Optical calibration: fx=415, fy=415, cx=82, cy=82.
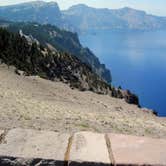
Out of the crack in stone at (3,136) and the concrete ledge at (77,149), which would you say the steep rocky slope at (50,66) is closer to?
the crack in stone at (3,136)

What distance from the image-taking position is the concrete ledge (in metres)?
3.25

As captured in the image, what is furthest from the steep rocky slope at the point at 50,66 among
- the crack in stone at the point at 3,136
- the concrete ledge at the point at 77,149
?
the concrete ledge at the point at 77,149

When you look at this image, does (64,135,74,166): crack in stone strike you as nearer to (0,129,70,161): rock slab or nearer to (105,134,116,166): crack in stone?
(0,129,70,161): rock slab

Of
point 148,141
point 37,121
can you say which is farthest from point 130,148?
point 37,121

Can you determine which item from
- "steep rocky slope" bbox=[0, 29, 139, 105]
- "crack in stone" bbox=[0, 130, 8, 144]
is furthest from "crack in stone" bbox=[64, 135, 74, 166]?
"steep rocky slope" bbox=[0, 29, 139, 105]

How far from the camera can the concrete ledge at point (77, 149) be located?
325cm

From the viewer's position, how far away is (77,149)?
11.4 ft

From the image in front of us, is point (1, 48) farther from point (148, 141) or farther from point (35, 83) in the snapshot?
point (148, 141)

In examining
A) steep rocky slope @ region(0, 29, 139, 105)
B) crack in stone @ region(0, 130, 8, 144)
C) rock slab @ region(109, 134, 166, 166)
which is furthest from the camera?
steep rocky slope @ region(0, 29, 139, 105)

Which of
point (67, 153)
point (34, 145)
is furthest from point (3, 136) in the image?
point (67, 153)

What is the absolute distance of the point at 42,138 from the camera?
366 cm

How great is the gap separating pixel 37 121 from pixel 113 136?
390 inches

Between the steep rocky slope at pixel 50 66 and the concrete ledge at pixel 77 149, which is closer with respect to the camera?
the concrete ledge at pixel 77 149

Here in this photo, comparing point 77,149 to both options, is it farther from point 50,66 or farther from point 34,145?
point 50,66
